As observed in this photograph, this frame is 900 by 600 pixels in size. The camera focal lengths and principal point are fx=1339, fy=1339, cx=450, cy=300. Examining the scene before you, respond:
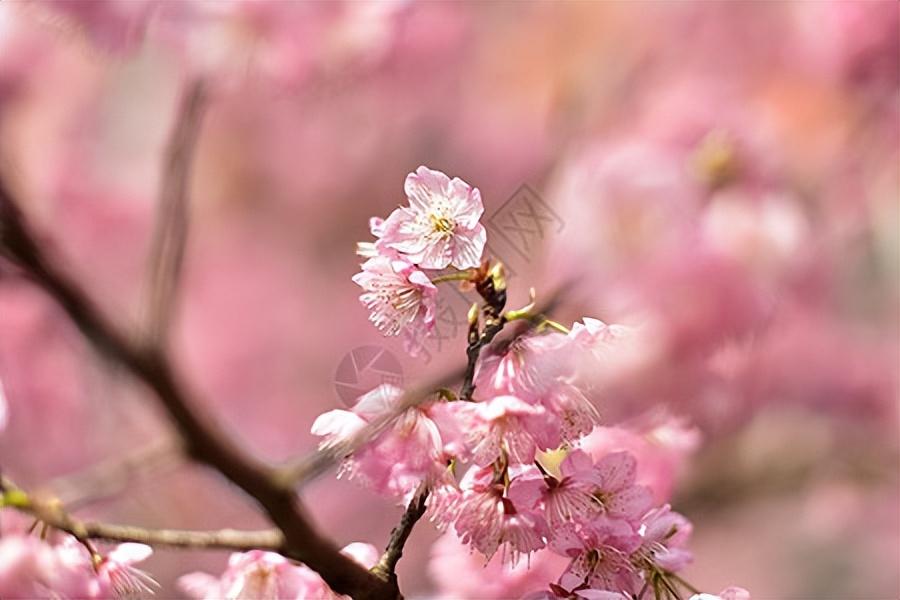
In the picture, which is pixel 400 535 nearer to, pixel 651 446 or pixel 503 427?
pixel 503 427

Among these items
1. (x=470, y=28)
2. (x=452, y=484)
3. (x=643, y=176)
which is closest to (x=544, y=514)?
(x=452, y=484)

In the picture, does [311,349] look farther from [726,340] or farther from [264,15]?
[726,340]

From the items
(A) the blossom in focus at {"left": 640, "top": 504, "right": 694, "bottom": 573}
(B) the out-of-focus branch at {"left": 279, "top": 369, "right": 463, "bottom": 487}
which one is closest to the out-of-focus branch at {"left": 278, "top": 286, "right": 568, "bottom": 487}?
(B) the out-of-focus branch at {"left": 279, "top": 369, "right": 463, "bottom": 487}

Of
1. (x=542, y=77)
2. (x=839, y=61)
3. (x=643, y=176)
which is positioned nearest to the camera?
(x=643, y=176)

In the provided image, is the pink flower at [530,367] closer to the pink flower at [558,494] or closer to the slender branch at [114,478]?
the pink flower at [558,494]

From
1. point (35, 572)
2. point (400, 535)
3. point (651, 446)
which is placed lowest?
point (35, 572)

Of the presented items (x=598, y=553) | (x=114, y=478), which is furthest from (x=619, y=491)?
(x=114, y=478)
